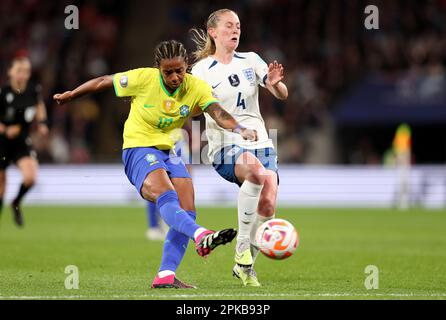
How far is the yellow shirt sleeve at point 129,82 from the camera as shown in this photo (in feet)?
26.3

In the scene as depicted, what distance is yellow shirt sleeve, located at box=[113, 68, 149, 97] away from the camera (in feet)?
26.3

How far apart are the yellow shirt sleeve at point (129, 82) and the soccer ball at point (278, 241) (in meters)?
1.59

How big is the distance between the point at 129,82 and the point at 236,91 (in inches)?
50.6

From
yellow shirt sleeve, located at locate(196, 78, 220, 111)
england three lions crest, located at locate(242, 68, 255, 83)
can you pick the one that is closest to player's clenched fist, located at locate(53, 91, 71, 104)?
yellow shirt sleeve, located at locate(196, 78, 220, 111)

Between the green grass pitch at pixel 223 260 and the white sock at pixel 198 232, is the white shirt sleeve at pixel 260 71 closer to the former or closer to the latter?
the green grass pitch at pixel 223 260

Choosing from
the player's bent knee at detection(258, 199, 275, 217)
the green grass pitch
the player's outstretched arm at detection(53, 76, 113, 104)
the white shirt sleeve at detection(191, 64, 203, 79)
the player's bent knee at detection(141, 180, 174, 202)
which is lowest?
the green grass pitch

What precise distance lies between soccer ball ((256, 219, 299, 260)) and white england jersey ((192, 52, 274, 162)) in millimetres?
1199

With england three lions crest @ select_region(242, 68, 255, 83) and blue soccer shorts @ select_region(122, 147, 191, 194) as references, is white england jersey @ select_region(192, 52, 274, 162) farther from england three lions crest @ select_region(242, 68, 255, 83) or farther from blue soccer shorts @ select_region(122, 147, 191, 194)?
blue soccer shorts @ select_region(122, 147, 191, 194)

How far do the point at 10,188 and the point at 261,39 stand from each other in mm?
8516

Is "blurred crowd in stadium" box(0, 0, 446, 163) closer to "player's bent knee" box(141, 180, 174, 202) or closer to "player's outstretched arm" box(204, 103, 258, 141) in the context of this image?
"player's outstretched arm" box(204, 103, 258, 141)

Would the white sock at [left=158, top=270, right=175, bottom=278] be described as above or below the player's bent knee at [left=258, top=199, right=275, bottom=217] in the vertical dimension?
below

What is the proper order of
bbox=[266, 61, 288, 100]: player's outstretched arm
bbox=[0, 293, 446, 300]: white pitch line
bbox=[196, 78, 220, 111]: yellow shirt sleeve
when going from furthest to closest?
bbox=[266, 61, 288, 100]: player's outstretched arm < bbox=[196, 78, 220, 111]: yellow shirt sleeve < bbox=[0, 293, 446, 300]: white pitch line

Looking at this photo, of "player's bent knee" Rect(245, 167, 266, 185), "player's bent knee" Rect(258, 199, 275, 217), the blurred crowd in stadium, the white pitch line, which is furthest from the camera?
the blurred crowd in stadium

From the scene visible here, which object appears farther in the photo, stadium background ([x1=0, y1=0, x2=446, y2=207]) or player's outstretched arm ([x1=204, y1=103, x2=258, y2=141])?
stadium background ([x1=0, y1=0, x2=446, y2=207])
